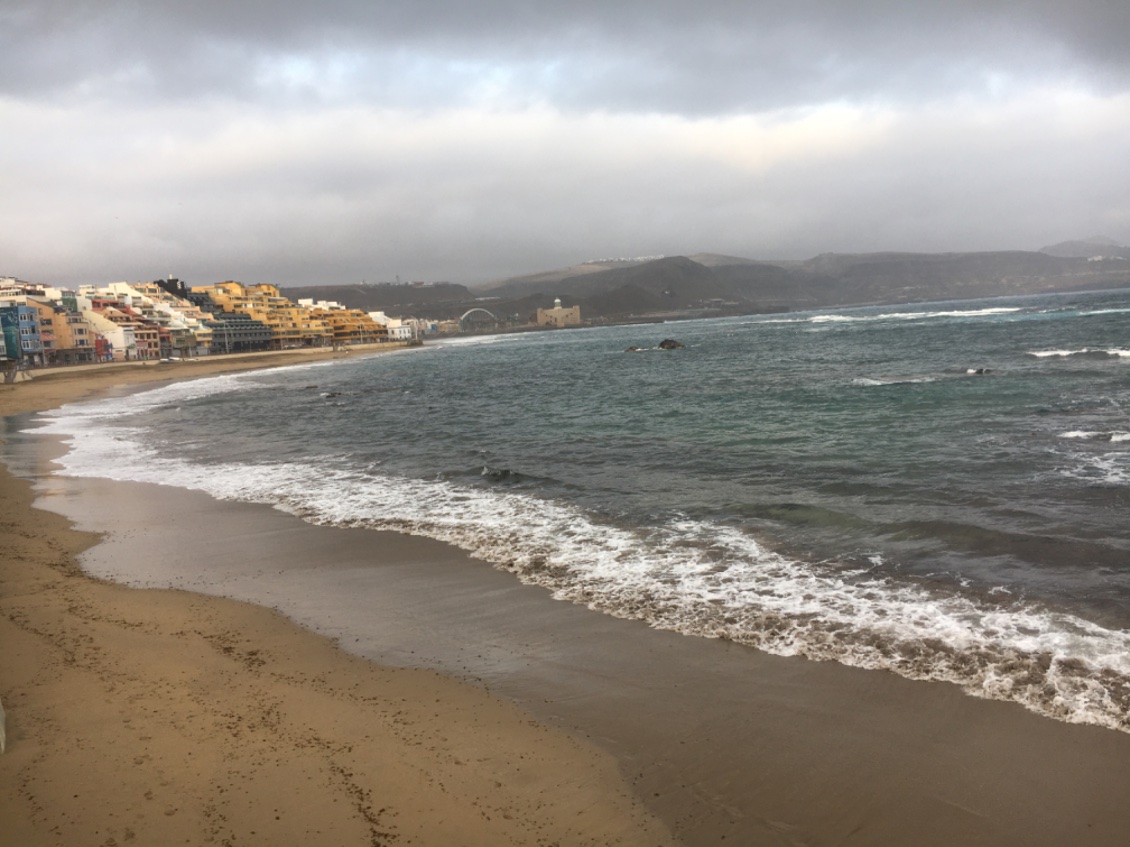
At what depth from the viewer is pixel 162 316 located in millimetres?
111625

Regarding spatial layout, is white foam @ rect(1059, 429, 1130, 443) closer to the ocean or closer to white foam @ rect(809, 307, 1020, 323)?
the ocean

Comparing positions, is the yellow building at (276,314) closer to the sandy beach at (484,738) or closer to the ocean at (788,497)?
the ocean at (788,497)

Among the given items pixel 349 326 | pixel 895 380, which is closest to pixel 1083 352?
pixel 895 380

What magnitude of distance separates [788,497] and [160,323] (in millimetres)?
116503

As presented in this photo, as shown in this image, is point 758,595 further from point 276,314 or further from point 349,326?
point 349,326

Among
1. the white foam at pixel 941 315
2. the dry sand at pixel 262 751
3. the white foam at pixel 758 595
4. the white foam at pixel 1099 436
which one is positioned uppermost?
the white foam at pixel 941 315

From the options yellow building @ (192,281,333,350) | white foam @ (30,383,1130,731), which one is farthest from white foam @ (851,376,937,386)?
yellow building @ (192,281,333,350)

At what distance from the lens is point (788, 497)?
12016mm

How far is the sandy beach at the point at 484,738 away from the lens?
4.32 metres

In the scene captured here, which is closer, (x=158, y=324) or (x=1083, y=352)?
(x=1083, y=352)

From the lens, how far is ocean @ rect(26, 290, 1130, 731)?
682 cm

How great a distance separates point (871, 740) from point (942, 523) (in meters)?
5.76

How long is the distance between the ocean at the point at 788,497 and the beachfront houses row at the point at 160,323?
65500 mm

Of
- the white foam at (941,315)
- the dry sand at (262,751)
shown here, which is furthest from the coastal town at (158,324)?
the white foam at (941,315)
